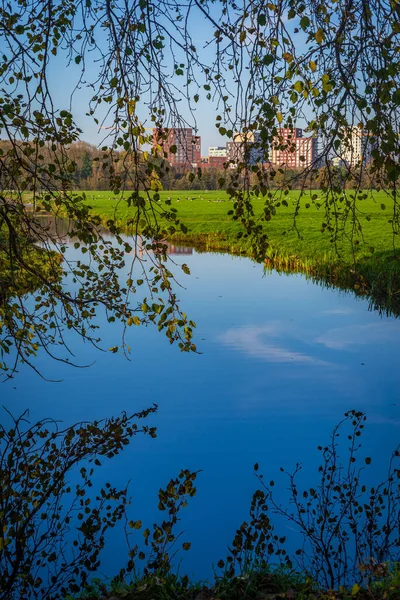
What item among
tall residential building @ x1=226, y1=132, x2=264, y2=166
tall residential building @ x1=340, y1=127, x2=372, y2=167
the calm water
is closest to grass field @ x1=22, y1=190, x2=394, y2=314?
tall residential building @ x1=340, y1=127, x2=372, y2=167

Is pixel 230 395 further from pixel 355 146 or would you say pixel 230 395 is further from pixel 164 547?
pixel 355 146

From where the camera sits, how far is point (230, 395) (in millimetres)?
10055

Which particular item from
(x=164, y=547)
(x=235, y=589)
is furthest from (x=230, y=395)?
(x=235, y=589)

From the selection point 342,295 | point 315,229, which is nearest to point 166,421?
point 342,295

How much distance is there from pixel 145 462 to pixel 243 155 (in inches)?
160

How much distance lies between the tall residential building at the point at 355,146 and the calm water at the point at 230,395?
3385 mm

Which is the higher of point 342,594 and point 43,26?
point 43,26

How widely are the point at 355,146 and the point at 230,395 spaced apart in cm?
555

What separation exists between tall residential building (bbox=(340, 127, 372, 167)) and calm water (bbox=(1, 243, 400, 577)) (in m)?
3.39

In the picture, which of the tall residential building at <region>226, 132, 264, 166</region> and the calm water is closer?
the tall residential building at <region>226, 132, 264, 166</region>

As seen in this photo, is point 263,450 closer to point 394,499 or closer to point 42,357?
point 394,499

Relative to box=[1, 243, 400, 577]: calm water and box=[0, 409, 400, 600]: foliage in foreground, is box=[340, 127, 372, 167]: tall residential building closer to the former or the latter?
box=[0, 409, 400, 600]: foliage in foreground

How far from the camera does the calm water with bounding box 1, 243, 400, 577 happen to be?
22.3 ft

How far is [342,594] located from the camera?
3.66m
